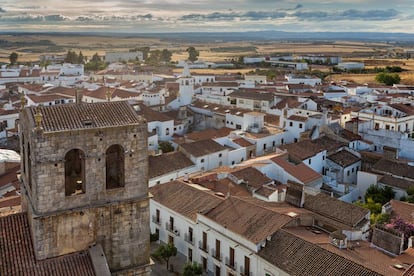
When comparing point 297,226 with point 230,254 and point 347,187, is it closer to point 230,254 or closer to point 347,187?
point 230,254

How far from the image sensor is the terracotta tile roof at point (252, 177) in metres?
34.1

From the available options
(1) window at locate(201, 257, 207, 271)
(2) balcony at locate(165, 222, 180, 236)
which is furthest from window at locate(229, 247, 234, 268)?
(2) balcony at locate(165, 222, 180, 236)

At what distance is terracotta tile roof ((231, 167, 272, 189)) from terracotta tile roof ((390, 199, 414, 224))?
8.71 m

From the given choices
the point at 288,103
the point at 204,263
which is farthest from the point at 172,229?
the point at 288,103

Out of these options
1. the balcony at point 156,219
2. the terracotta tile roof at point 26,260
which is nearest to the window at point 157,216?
the balcony at point 156,219

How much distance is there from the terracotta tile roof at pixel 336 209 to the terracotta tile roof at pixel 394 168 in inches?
479

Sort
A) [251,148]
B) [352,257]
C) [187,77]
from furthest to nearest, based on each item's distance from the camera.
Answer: [187,77], [251,148], [352,257]

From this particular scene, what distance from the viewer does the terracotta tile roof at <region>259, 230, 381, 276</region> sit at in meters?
20.2

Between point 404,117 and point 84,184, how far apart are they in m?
49.3

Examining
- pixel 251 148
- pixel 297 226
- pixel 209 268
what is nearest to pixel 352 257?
pixel 297 226

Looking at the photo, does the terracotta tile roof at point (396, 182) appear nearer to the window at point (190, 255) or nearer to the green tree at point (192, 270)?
the window at point (190, 255)

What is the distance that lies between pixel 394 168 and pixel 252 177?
1384cm

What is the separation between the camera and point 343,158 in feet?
148

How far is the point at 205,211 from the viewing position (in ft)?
88.3
